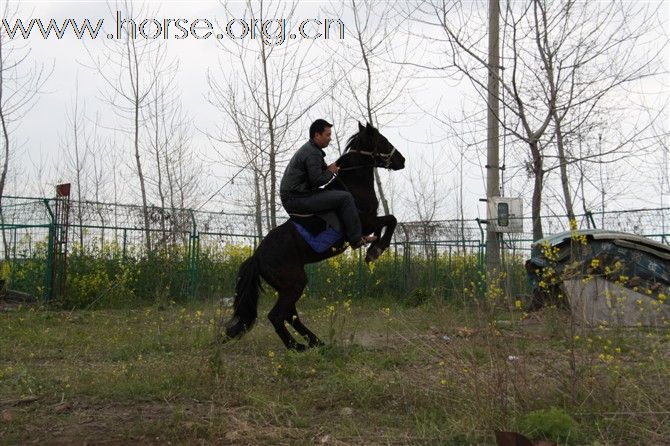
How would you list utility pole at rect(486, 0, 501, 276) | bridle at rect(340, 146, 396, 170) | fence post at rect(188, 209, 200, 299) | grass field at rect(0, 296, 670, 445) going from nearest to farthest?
grass field at rect(0, 296, 670, 445), bridle at rect(340, 146, 396, 170), utility pole at rect(486, 0, 501, 276), fence post at rect(188, 209, 200, 299)

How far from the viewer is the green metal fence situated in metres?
14.6

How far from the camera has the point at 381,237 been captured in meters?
8.60

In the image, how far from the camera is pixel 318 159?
318 inches

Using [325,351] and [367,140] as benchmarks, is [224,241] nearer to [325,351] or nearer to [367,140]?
[367,140]

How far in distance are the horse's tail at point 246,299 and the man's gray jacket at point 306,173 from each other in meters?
0.91

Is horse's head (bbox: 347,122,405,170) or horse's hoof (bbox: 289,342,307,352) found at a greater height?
horse's head (bbox: 347,122,405,170)

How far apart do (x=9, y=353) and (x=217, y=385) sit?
142 inches

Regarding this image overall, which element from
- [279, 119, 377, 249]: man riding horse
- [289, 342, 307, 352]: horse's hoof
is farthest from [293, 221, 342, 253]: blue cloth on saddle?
[289, 342, 307, 352]: horse's hoof

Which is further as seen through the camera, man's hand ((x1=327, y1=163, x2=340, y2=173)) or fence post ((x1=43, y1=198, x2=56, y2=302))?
fence post ((x1=43, y1=198, x2=56, y2=302))

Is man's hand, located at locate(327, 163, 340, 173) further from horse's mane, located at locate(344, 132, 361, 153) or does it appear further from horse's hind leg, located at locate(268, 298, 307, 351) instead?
horse's hind leg, located at locate(268, 298, 307, 351)

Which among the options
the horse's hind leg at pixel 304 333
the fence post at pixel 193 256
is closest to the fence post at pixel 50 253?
the fence post at pixel 193 256

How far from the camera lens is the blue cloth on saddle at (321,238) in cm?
809

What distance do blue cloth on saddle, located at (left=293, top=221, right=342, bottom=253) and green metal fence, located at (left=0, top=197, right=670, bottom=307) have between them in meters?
6.73

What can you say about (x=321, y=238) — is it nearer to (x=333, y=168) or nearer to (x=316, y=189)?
(x=316, y=189)
